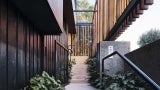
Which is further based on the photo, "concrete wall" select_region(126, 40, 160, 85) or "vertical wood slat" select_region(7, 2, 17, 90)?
"concrete wall" select_region(126, 40, 160, 85)

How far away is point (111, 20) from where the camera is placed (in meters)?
8.95

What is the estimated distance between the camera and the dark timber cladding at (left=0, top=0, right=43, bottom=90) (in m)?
3.42

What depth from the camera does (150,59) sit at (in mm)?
5570

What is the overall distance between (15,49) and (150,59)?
95.2 inches

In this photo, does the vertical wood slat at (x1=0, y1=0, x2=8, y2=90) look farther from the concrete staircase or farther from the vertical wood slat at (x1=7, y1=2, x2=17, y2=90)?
the concrete staircase

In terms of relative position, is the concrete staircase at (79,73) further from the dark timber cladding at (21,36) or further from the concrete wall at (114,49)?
the dark timber cladding at (21,36)

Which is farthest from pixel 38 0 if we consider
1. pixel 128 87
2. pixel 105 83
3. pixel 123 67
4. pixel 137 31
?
pixel 137 31

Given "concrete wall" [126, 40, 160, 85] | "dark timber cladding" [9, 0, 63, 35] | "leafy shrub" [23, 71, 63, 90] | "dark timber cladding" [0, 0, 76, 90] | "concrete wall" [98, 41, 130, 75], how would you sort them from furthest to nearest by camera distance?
1. "concrete wall" [98, 41, 130, 75]
2. "concrete wall" [126, 40, 160, 85]
3. "leafy shrub" [23, 71, 63, 90]
4. "dark timber cladding" [9, 0, 63, 35]
5. "dark timber cladding" [0, 0, 76, 90]

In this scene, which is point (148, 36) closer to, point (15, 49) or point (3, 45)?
point (15, 49)

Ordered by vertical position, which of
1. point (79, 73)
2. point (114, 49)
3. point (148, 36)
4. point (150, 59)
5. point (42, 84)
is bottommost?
point (79, 73)

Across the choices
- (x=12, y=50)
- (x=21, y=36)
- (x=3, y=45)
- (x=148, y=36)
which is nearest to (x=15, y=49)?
(x=12, y=50)

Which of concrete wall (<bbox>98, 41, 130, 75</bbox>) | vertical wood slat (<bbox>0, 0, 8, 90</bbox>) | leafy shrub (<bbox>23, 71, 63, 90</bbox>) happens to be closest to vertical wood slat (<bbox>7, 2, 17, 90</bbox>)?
vertical wood slat (<bbox>0, 0, 8, 90</bbox>)

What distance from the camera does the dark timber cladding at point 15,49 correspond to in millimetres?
3422

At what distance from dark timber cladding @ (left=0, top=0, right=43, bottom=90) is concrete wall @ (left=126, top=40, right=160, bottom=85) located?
1.67 metres
